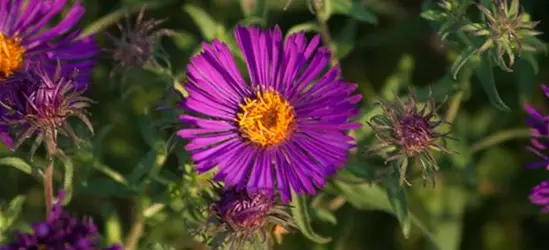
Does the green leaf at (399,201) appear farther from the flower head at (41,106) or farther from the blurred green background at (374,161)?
the flower head at (41,106)

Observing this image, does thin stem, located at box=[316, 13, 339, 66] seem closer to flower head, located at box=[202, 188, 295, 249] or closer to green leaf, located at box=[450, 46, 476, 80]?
green leaf, located at box=[450, 46, 476, 80]

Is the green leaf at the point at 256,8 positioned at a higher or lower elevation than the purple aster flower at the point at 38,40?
lower

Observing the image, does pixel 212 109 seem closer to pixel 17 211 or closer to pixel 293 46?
pixel 293 46

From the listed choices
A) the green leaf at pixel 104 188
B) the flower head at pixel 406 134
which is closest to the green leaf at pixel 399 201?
the flower head at pixel 406 134

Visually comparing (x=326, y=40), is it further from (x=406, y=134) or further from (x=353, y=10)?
(x=406, y=134)

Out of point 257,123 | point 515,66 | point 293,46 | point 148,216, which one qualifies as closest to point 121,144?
point 148,216

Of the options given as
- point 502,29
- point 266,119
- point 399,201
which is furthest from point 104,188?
point 502,29

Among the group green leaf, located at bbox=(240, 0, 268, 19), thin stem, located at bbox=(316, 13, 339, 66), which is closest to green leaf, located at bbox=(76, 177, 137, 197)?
green leaf, located at bbox=(240, 0, 268, 19)
